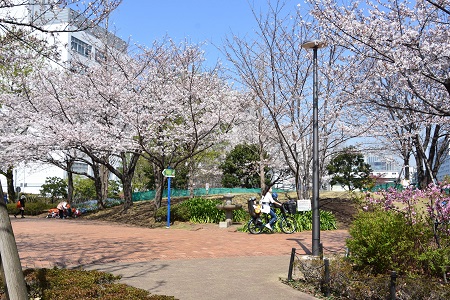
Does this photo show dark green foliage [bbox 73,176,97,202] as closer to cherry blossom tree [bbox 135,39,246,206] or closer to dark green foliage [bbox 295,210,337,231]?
cherry blossom tree [bbox 135,39,246,206]

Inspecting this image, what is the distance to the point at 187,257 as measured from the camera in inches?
428

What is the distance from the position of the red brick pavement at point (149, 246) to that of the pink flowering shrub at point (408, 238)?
4.32m

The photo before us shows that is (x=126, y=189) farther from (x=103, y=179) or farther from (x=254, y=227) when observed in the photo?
(x=254, y=227)

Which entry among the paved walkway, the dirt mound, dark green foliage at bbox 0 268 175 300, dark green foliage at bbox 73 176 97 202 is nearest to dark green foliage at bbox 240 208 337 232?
the paved walkway

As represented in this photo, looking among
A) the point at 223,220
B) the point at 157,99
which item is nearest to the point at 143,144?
the point at 157,99

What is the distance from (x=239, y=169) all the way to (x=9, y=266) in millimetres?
36175

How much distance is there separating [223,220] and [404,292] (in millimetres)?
14142

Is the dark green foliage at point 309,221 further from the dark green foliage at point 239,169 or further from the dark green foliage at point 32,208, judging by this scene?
the dark green foliage at point 32,208

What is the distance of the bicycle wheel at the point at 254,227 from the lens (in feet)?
52.2

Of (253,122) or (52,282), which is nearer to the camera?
(52,282)

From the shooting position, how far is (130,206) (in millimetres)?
26828

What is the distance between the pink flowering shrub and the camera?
22.2 ft

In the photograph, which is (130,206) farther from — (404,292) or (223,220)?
(404,292)

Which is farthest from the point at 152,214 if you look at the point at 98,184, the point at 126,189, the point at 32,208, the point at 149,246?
the point at 32,208
